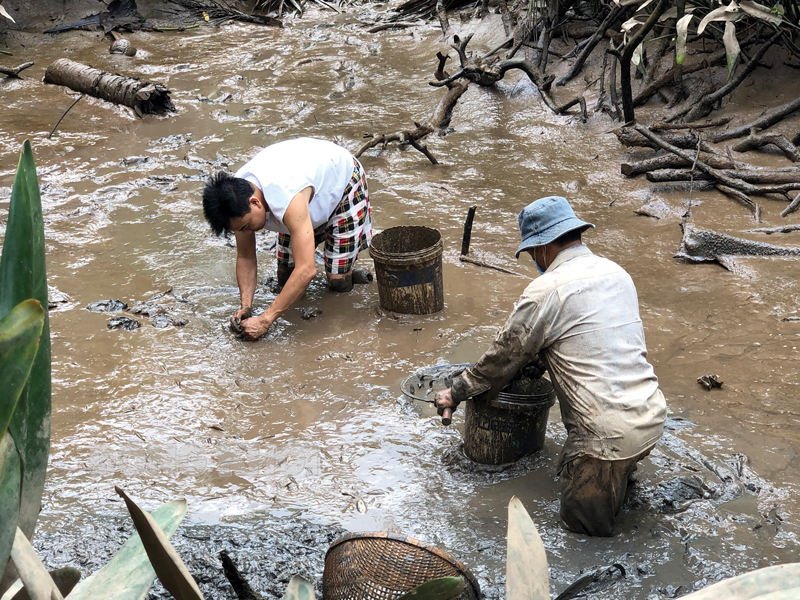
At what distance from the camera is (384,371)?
14.8ft

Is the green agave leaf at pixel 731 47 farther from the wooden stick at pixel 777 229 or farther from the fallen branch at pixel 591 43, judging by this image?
the fallen branch at pixel 591 43

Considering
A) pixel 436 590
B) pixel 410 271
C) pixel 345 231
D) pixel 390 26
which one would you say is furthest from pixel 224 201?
pixel 390 26

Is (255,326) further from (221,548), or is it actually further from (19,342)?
(19,342)

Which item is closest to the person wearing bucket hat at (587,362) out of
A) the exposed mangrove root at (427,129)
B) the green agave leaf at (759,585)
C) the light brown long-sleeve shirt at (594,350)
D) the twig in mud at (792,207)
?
the light brown long-sleeve shirt at (594,350)

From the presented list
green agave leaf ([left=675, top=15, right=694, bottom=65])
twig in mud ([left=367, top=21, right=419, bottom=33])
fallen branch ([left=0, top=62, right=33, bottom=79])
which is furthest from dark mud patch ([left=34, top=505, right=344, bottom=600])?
twig in mud ([left=367, top=21, right=419, bottom=33])

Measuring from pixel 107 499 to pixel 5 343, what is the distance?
3124 millimetres

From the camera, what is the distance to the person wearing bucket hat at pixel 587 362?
120 inches

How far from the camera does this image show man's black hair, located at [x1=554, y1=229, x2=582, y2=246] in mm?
3207

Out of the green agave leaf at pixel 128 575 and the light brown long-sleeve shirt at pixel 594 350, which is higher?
the green agave leaf at pixel 128 575

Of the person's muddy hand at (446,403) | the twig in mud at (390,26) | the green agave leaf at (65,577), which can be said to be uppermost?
the green agave leaf at (65,577)

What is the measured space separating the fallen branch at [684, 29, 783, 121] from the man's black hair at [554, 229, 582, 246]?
5.17 metres

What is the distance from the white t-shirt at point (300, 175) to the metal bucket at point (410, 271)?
17.8 inches

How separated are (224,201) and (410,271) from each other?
128 centimetres

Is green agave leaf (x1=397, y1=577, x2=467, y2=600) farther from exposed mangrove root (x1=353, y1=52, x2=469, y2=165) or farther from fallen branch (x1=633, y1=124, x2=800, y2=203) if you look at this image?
exposed mangrove root (x1=353, y1=52, x2=469, y2=165)
